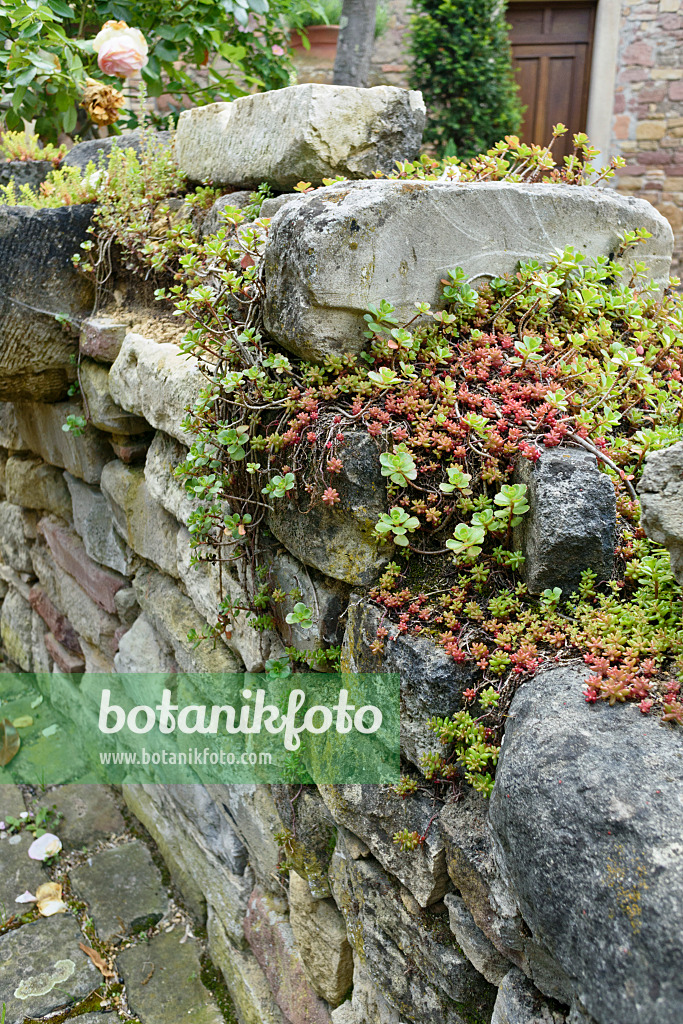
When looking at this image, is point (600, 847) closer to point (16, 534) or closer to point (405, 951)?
point (405, 951)

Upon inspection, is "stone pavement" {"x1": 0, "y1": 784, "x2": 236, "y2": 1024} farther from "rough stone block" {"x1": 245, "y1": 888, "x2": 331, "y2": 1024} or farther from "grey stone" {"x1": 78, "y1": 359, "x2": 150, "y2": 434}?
"grey stone" {"x1": 78, "y1": 359, "x2": 150, "y2": 434}

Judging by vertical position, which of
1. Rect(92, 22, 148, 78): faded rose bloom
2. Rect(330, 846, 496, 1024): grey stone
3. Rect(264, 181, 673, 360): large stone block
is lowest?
Rect(330, 846, 496, 1024): grey stone

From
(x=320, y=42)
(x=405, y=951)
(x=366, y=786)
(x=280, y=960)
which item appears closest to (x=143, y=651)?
(x=280, y=960)

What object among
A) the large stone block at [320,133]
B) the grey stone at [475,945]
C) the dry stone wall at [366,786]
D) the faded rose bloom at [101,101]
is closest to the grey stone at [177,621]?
the dry stone wall at [366,786]

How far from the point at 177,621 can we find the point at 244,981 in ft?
3.25

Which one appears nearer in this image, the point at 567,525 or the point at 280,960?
the point at 567,525

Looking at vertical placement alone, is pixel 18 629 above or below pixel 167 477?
below

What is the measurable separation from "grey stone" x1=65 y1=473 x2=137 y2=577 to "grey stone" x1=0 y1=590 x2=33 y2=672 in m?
1.08

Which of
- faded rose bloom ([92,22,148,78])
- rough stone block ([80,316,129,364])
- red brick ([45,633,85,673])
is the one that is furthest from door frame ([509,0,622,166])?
red brick ([45,633,85,673])

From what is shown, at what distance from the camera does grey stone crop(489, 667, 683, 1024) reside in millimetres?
782

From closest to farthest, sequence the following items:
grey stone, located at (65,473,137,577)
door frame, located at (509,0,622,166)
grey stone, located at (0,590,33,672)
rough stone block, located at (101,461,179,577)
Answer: rough stone block, located at (101,461,179,577)
grey stone, located at (65,473,137,577)
grey stone, located at (0,590,33,672)
door frame, located at (509,0,622,166)

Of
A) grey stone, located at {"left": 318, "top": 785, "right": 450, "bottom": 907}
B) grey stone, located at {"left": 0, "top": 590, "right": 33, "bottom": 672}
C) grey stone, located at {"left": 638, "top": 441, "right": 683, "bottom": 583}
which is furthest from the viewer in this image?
grey stone, located at {"left": 0, "top": 590, "right": 33, "bottom": 672}

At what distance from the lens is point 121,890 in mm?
2549

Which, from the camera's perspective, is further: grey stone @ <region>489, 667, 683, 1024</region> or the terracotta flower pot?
the terracotta flower pot
